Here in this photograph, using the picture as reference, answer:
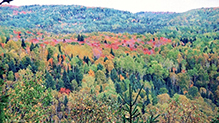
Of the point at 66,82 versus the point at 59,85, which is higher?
the point at 59,85

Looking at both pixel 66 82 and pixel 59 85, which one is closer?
pixel 59 85

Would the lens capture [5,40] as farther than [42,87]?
Yes

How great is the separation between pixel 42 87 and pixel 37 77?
1212mm

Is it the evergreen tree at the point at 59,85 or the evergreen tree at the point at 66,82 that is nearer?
the evergreen tree at the point at 59,85

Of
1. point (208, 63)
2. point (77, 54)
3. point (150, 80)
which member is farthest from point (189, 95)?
point (77, 54)

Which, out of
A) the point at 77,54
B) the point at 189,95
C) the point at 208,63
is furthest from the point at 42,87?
the point at 208,63

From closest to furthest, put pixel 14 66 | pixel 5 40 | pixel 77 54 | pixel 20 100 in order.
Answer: pixel 20 100
pixel 14 66
pixel 5 40
pixel 77 54

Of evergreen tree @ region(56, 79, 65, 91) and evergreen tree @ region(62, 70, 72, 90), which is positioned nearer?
evergreen tree @ region(56, 79, 65, 91)

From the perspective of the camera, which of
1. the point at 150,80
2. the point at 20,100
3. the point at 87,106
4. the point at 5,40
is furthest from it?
the point at 5,40

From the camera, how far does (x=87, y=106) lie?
93.6 ft

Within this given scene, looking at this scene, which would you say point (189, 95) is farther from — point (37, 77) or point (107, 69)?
point (37, 77)

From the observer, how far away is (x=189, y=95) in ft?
392

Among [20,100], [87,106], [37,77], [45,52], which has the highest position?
[37,77]

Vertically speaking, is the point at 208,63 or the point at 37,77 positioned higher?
the point at 37,77
